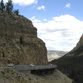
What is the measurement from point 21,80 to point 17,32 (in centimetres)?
2943

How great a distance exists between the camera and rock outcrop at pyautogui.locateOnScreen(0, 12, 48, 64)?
238ft

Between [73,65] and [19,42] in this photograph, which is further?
[73,65]

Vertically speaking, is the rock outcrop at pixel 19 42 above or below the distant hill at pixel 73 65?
above

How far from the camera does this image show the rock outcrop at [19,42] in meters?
72.6

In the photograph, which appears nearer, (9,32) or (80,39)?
(9,32)

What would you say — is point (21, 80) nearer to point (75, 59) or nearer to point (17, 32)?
point (17, 32)

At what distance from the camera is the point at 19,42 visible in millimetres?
79000

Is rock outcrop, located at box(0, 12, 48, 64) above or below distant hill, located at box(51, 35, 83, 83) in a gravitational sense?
above

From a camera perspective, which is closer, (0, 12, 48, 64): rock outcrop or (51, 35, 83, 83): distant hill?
(0, 12, 48, 64): rock outcrop

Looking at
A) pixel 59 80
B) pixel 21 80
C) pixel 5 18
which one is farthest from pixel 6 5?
pixel 21 80

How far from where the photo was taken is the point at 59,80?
75.1m

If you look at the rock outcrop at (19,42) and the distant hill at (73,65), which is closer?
the rock outcrop at (19,42)

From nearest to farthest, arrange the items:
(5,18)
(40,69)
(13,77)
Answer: (13,77)
(40,69)
(5,18)

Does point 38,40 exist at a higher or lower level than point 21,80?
higher
